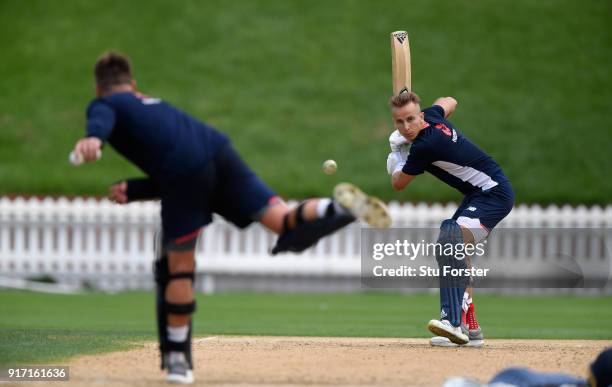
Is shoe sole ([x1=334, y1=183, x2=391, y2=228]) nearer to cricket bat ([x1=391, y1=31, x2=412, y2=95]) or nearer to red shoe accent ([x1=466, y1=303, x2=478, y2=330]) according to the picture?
red shoe accent ([x1=466, y1=303, x2=478, y2=330])

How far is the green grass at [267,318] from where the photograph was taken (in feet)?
29.7

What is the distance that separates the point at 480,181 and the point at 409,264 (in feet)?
31.6

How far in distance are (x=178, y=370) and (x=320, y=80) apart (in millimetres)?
17473

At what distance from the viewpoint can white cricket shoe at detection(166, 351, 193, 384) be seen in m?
6.43

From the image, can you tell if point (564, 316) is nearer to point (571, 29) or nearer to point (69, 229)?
point (69, 229)

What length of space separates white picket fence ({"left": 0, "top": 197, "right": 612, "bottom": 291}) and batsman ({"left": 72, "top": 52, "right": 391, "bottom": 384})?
11.4m

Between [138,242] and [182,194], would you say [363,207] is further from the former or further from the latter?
[138,242]

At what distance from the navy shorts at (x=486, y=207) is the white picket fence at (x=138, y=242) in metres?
9.09

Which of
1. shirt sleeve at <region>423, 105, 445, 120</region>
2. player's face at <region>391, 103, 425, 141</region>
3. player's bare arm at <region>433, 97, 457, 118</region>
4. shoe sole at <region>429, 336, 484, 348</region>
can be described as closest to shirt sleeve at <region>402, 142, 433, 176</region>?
player's face at <region>391, 103, 425, 141</region>

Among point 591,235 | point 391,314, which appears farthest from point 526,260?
point 391,314

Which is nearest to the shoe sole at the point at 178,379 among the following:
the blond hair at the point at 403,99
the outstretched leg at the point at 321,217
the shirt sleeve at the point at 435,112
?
the outstretched leg at the point at 321,217

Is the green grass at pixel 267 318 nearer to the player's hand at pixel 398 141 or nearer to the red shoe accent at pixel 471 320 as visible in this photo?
the red shoe accent at pixel 471 320

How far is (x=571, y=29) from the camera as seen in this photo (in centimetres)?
2480

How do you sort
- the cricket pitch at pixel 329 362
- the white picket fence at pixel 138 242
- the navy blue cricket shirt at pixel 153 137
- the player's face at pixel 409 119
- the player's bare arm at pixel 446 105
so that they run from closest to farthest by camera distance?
the navy blue cricket shirt at pixel 153 137, the cricket pitch at pixel 329 362, the player's face at pixel 409 119, the player's bare arm at pixel 446 105, the white picket fence at pixel 138 242
